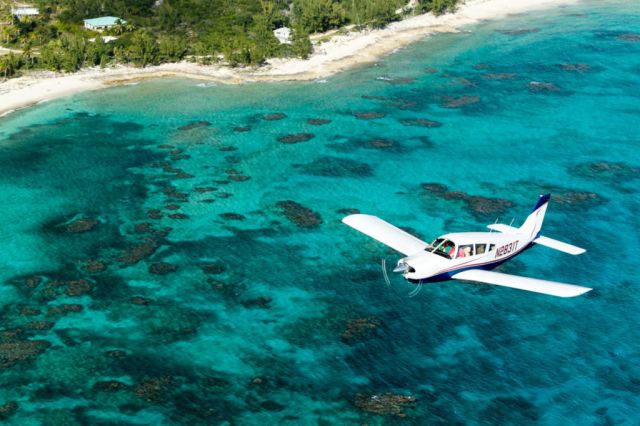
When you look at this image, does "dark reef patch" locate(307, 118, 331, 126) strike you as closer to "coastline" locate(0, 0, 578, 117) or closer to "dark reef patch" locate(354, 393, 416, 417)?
"coastline" locate(0, 0, 578, 117)

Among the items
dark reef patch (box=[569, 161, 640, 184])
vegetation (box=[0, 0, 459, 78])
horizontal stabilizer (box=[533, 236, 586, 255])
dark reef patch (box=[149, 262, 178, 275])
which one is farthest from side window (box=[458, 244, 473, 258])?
vegetation (box=[0, 0, 459, 78])

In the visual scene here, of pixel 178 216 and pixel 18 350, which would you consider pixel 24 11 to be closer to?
pixel 178 216

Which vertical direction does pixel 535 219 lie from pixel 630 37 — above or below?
below

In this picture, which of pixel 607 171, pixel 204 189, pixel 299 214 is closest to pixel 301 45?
pixel 204 189

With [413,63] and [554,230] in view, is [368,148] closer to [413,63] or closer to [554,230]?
[554,230]

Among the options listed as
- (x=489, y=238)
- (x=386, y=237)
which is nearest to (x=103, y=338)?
(x=386, y=237)
